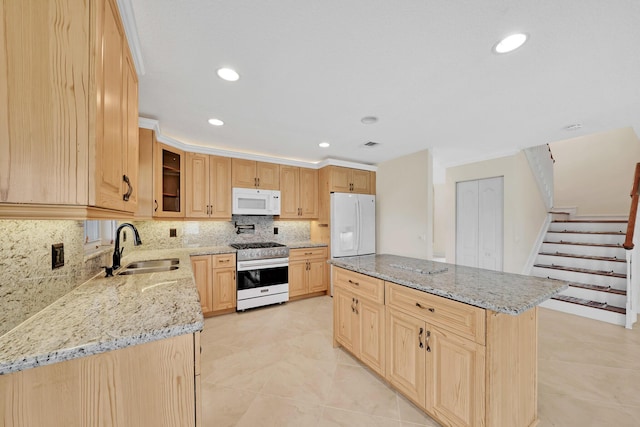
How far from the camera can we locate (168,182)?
3.00 m

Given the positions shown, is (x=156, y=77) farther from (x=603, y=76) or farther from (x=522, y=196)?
(x=522, y=196)

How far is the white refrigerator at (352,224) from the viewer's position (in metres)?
3.89

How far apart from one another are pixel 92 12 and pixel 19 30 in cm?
23

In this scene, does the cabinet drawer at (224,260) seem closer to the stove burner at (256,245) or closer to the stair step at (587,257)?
the stove burner at (256,245)

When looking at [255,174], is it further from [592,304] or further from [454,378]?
[592,304]

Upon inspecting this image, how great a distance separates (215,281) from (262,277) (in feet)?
2.08

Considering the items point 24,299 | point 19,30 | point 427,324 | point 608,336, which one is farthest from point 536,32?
point 608,336

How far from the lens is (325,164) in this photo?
13.3ft

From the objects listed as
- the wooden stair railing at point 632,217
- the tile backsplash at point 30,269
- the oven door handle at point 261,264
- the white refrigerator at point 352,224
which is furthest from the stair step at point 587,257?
the tile backsplash at point 30,269

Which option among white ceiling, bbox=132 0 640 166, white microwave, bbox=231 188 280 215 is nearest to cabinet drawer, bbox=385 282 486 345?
white ceiling, bbox=132 0 640 166

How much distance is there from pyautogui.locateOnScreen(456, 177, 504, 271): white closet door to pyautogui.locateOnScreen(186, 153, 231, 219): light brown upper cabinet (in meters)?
4.14

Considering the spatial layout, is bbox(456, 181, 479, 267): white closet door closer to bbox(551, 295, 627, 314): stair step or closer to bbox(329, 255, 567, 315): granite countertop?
bbox(551, 295, 627, 314): stair step

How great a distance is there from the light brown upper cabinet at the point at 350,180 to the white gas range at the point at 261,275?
1.39 metres

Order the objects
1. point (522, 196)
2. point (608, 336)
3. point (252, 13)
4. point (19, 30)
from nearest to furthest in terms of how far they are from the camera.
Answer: point (19, 30)
point (252, 13)
point (608, 336)
point (522, 196)
